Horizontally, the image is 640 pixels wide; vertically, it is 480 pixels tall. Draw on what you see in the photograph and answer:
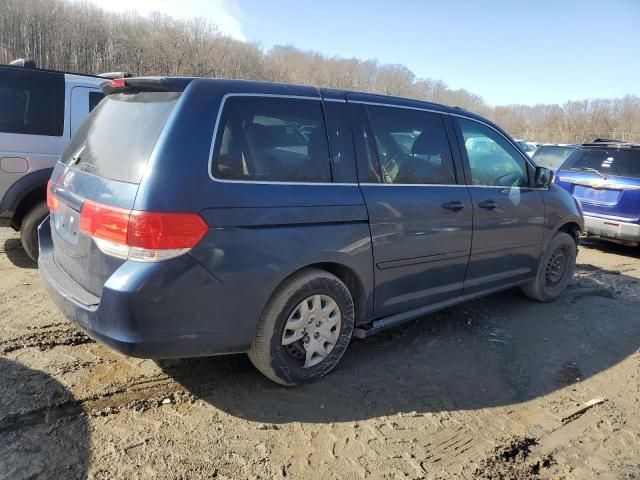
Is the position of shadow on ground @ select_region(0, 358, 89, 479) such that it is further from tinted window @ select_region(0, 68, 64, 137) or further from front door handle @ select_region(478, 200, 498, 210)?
front door handle @ select_region(478, 200, 498, 210)

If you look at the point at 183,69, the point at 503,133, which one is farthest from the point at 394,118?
the point at 183,69

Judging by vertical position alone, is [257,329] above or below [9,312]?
above

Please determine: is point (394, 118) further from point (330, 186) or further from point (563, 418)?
point (563, 418)

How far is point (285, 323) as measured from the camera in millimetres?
3031

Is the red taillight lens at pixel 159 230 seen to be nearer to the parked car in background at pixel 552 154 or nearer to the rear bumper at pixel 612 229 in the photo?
the rear bumper at pixel 612 229

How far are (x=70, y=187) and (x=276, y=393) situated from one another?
5.86 feet

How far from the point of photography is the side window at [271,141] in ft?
9.05

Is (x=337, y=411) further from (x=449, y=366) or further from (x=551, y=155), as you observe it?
(x=551, y=155)

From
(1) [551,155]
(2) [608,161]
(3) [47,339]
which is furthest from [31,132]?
(1) [551,155]

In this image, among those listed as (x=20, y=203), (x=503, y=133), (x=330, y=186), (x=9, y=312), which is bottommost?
(x=9, y=312)

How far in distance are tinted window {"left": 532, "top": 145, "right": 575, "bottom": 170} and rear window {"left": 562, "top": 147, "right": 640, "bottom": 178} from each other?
4.10 meters

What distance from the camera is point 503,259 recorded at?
446cm

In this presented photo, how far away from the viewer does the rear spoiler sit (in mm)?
2787

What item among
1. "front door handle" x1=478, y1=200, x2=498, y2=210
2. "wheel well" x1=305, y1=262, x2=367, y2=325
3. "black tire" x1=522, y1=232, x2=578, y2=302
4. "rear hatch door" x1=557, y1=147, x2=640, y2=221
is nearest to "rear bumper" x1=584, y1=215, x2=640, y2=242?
"rear hatch door" x1=557, y1=147, x2=640, y2=221
